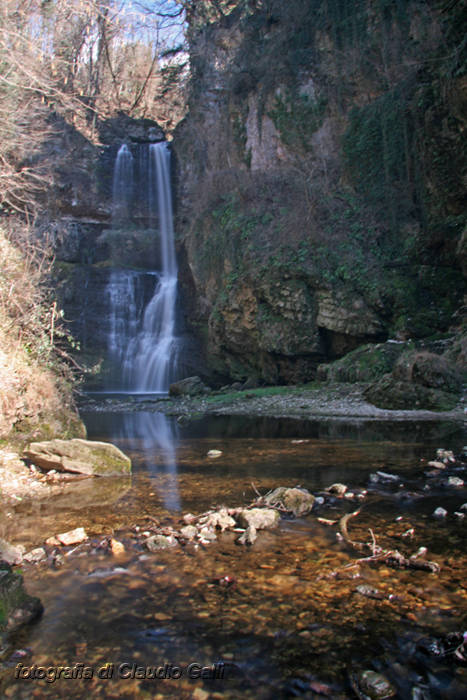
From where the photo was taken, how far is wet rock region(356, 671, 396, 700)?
2.29 metres

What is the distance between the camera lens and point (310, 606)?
3.11 metres

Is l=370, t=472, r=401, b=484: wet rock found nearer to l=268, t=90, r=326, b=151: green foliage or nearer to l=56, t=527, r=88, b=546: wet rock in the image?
l=56, t=527, r=88, b=546: wet rock

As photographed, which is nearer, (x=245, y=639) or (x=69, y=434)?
(x=245, y=639)

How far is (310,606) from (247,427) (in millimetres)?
9018

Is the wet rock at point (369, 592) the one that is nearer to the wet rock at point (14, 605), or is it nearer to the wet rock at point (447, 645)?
the wet rock at point (447, 645)

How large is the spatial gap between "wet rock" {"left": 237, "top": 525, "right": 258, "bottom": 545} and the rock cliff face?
1376cm

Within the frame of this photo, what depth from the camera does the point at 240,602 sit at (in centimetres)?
321

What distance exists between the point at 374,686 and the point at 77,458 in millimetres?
5793

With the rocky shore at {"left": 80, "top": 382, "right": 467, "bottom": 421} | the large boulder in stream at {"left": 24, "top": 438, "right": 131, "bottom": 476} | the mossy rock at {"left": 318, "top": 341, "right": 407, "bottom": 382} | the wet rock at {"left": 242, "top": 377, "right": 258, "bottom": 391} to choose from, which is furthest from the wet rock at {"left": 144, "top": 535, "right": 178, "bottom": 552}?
the wet rock at {"left": 242, "top": 377, "right": 258, "bottom": 391}

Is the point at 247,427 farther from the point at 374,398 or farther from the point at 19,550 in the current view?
the point at 19,550

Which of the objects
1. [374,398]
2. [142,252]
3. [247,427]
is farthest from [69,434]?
[142,252]

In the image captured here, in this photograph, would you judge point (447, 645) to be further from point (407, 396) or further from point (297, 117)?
point (297, 117)

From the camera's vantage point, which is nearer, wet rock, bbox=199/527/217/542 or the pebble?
the pebble

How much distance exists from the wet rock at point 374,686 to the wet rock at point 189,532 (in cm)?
218
